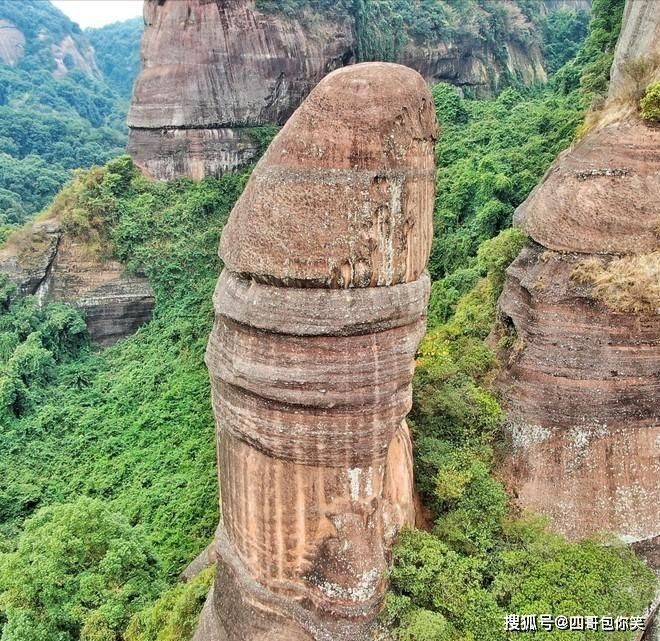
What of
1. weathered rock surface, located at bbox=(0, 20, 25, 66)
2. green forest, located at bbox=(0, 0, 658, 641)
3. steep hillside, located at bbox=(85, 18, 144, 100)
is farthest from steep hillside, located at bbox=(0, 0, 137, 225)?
green forest, located at bbox=(0, 0, 658, 641)

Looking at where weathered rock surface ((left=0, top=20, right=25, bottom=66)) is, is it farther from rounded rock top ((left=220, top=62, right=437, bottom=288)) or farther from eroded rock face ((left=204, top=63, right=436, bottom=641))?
eroded rock face ((left=204, top=63, right=436, bottom=641))

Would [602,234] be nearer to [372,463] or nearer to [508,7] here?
[372,463]

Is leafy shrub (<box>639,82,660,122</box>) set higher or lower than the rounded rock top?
higher

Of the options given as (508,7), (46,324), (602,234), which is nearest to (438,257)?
(602,234)

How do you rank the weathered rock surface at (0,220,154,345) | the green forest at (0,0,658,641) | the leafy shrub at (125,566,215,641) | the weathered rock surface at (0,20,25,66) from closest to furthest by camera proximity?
the green forest at (0,0,658,641) < the leafy shrub at (125,566,215,641) < the weathered rock surface at (0,220,154,345) < the weathered rock surface at (0,20,25,66)

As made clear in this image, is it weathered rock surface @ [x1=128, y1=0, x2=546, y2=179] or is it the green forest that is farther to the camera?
weathered rock surface @ [x1=128, y1=0, x2=546, y2=179]

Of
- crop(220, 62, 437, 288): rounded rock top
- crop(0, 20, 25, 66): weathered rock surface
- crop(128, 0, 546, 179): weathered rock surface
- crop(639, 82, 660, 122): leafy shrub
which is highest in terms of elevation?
crop(0, 20, 25, 66): weathered rock surface

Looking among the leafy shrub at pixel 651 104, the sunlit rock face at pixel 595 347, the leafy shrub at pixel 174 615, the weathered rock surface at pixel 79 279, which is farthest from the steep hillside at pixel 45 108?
the leafy shrub at pixel 651 104

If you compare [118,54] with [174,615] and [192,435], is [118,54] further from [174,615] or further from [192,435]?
[174,615]
